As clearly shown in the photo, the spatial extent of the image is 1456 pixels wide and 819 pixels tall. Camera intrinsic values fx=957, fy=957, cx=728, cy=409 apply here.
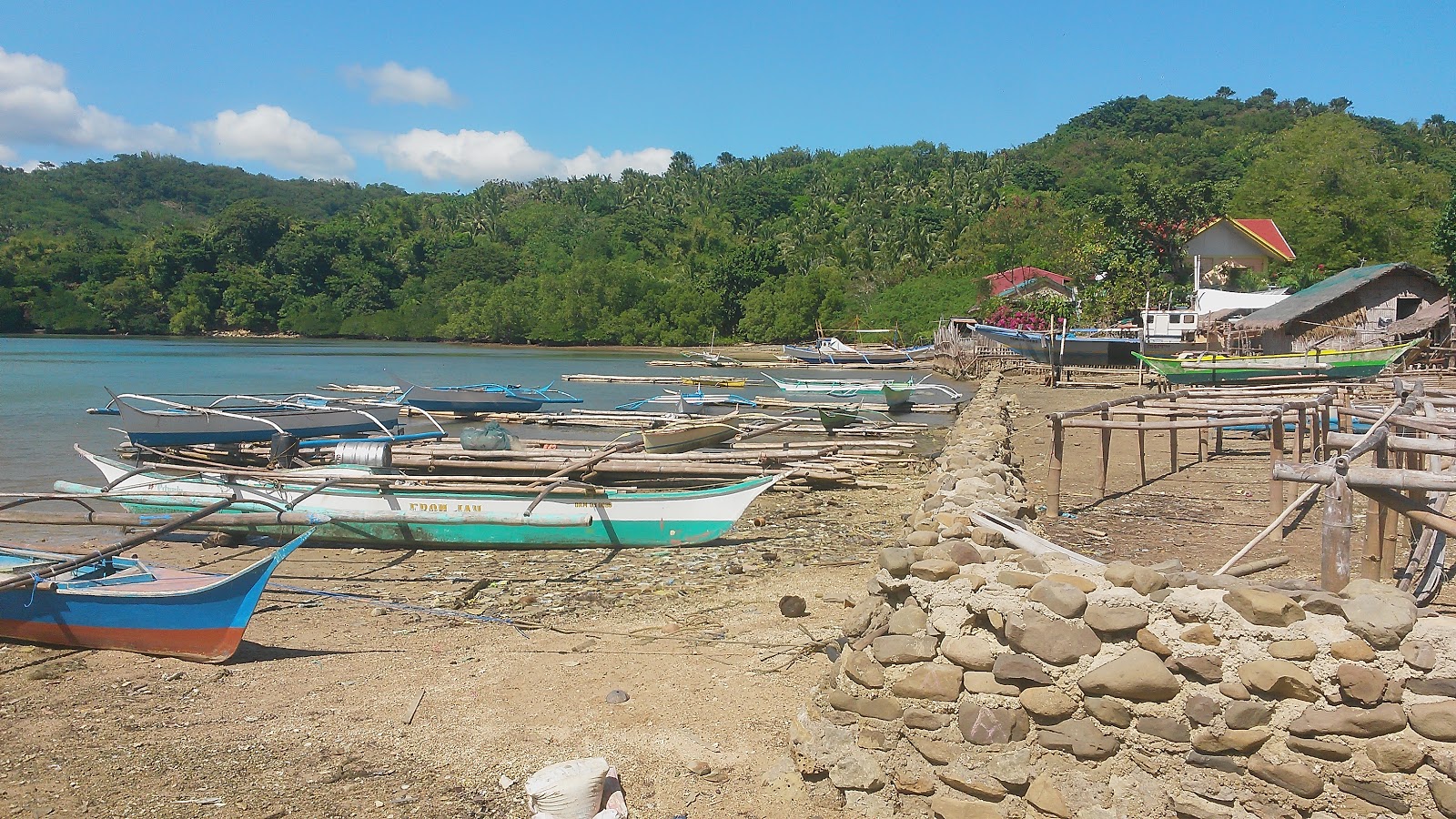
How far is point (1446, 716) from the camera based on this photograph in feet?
10.4

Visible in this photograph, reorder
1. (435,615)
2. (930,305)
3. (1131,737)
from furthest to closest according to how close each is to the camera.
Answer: (930,305) → (435,615) → (1131,737)

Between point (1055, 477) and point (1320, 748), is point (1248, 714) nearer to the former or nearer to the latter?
point (1320, 748)

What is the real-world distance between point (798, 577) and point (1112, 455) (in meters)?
7.33

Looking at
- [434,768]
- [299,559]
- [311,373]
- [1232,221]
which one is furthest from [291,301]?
[434,768]

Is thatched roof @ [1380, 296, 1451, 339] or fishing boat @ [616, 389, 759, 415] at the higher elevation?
thatched roof @ [1380, 296, 1451, 339]

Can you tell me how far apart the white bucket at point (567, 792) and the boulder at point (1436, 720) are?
124 inches

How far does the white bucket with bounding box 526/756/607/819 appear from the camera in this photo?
4.22 meters

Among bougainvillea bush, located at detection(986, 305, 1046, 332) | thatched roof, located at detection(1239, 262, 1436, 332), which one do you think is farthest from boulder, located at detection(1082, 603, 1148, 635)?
bougainvillea bush, located at detection(986, 305, 1046, 332)

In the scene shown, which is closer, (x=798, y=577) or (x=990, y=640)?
(x=990, y=640)

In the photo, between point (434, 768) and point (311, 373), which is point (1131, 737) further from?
point (311, 373)

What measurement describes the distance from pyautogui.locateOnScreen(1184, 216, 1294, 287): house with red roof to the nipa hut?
14589 millimetres

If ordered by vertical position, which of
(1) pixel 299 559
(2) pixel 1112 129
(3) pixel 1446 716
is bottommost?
(1) pixel 299 559

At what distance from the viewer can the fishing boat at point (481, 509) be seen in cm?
996

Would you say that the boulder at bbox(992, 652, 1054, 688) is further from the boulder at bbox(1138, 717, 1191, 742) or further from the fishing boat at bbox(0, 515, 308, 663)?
the fishing boat at bbox(0, 515, 308, 663)
